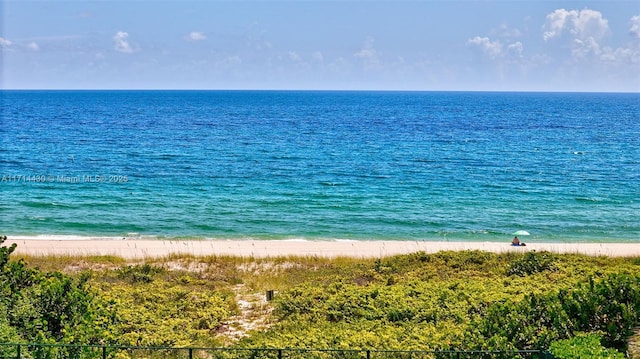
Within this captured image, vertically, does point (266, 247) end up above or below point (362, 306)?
below

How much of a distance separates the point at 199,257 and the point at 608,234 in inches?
972

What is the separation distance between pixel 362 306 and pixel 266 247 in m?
16.5

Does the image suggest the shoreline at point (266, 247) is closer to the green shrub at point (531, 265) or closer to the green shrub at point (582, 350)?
the green shrub at point (531, 265)

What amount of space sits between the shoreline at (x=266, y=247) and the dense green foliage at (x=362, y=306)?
22.9 feet

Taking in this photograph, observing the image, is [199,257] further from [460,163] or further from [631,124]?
[631,124]

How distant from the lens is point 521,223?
41.0 meters

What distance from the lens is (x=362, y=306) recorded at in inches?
689

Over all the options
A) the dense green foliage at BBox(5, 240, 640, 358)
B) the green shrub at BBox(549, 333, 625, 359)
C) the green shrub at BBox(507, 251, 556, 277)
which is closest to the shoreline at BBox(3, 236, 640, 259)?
the dense green foliage at BBox(5, 240, 640, 358)

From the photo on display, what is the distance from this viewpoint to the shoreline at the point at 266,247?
1238 inches

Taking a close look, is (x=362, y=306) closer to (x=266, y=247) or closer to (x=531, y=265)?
(x=531, y=265)

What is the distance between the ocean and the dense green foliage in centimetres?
1458

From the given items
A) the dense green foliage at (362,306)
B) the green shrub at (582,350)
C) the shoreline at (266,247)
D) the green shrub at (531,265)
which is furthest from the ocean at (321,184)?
the green shrub at (582,350)

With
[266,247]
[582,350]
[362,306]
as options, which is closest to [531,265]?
[362,306]

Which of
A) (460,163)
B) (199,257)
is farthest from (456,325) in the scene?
(460,163)
